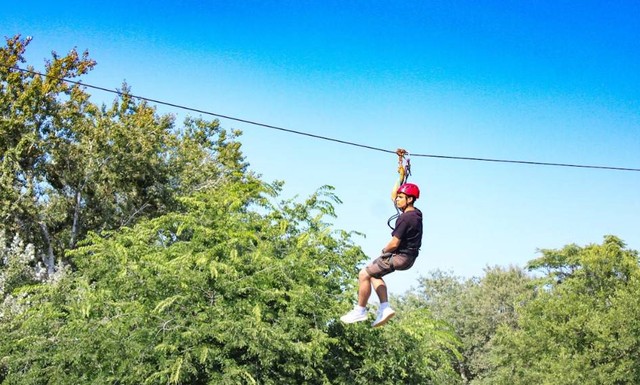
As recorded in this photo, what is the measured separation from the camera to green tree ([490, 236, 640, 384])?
2772 centimetres

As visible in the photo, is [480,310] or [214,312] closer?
[214,312]

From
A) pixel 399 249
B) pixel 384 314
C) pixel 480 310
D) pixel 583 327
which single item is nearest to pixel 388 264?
pixel 399 249

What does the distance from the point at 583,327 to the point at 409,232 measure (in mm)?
25351

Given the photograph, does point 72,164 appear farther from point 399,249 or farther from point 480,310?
point 480,310

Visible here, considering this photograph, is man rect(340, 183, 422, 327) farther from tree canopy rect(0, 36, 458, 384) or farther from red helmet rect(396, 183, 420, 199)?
tree canopy rect(0, 36, 458, 384)

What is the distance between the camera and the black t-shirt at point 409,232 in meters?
6.83

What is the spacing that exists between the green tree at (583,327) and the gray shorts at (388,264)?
76.9ft

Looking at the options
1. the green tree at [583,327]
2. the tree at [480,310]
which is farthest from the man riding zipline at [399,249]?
the tree at [480,310]

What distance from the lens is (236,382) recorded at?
1202 centimetres

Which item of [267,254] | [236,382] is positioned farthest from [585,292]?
[236,382]

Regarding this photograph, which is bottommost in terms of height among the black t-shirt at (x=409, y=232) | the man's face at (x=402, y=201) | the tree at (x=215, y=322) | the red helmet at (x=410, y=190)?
the tree at (x=215, y=322)

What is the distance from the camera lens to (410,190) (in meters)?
7.05

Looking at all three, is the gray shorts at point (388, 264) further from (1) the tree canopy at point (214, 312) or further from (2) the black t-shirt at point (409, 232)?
(1) the tree canopy at point (214, 312)

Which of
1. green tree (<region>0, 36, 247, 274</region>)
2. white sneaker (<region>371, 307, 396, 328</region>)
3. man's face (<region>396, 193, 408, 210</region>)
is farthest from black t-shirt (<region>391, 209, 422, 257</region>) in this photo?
green tree (<region>0, 36, 247, 274</region>)
